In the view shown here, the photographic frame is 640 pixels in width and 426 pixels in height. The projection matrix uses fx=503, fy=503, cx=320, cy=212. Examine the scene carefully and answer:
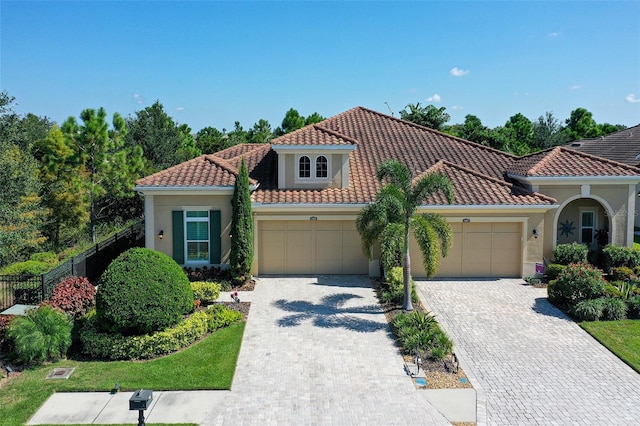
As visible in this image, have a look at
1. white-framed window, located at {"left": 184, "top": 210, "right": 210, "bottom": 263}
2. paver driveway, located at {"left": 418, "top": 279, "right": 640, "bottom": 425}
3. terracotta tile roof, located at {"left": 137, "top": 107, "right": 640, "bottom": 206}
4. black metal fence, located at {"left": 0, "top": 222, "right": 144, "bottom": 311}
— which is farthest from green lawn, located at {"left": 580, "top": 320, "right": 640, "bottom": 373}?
black metal fence, located at {"left": 0, "top": 222, "right": 144, "bottom": 311}

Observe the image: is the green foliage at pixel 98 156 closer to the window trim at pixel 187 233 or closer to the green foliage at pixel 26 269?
the green foliage at pixel 26 269

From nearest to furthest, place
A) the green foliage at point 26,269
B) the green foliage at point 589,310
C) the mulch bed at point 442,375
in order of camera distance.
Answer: the mulch bed at point 442,375 → the green foliage at point 589,310 → the green foliage at point 26,269

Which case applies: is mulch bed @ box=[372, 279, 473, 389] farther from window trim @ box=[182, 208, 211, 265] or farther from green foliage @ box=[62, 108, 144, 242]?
green foliage @ box=[62, 108, 144, 242]

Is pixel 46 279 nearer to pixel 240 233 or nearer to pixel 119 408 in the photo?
pixel 240 233

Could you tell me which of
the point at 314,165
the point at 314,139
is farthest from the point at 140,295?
the point at 314,139

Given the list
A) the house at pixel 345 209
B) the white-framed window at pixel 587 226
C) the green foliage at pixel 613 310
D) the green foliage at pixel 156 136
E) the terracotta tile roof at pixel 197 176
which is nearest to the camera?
the green foliage at pixel 613 310

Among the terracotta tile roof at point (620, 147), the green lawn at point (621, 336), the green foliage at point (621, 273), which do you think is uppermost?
the terracotta tile roof at point (620, 147)

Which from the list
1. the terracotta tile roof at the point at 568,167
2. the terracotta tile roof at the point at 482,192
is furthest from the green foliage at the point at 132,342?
the terracotta tile roof at the point at 568,167
